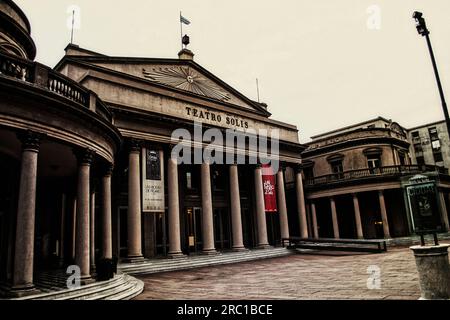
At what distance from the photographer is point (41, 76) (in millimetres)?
9211

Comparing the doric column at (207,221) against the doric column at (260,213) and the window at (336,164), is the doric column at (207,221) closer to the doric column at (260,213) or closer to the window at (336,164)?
the doric column at (260,213)

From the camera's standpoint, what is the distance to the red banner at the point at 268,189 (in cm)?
2453

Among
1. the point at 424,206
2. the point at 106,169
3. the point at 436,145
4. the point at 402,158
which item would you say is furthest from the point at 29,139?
the point at 436,145

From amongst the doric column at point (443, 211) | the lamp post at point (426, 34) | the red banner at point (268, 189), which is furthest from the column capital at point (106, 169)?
the doric column at point (443, 211)

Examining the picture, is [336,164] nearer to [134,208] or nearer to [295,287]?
[134,208]

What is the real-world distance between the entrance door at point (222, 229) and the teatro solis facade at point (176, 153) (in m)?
0.08

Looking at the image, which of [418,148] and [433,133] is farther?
[418,148]

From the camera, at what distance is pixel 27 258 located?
816cm

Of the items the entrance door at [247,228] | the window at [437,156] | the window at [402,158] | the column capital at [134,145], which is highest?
the window at [437,156]

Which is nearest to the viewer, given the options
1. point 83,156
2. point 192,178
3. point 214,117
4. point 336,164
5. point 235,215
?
point 83,156

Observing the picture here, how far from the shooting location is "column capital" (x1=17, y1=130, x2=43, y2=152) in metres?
8.72

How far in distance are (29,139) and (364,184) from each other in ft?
92.2

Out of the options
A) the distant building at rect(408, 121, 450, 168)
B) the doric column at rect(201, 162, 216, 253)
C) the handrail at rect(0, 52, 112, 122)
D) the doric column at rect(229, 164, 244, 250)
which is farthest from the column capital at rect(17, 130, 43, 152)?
the distant building at rect(408, 121, 450, 168)
